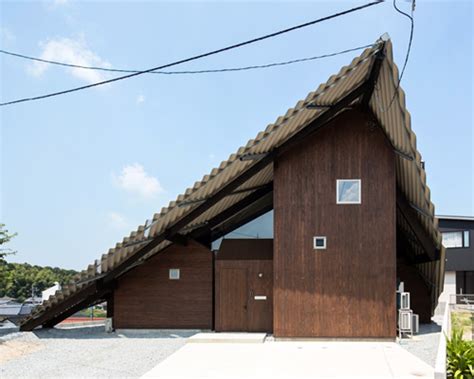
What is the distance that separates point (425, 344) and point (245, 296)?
440 centimetres

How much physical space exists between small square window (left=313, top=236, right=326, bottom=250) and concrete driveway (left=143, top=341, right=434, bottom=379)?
2117 millimetres

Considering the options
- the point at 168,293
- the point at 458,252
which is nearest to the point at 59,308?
the point at 168,293

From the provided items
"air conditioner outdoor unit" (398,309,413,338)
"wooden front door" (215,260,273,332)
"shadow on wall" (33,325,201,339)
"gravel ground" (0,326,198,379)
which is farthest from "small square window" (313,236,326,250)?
"shadow on wall" (33,325,201,339)

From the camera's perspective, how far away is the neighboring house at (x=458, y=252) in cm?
3188

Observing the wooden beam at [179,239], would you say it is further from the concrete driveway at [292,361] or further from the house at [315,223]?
the concrete driveway at [292,361]

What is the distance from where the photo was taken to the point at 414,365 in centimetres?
966

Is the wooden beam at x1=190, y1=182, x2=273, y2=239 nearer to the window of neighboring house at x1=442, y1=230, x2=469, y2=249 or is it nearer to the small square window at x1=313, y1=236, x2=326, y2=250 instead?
the small square window at x1=313, y1=236, x2=326, y2=250

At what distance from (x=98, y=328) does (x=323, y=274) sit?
738 cm

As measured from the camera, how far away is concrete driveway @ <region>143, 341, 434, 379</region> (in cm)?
903

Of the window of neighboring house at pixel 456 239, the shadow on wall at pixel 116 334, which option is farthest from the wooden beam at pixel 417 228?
the window of neighboring house at pixel 456 239

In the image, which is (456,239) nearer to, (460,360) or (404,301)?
(404,301)

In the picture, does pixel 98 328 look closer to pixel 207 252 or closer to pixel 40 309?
pixel 40 309

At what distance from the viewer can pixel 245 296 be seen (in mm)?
14141

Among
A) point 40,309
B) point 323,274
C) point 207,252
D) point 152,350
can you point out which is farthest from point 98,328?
point 323,274
